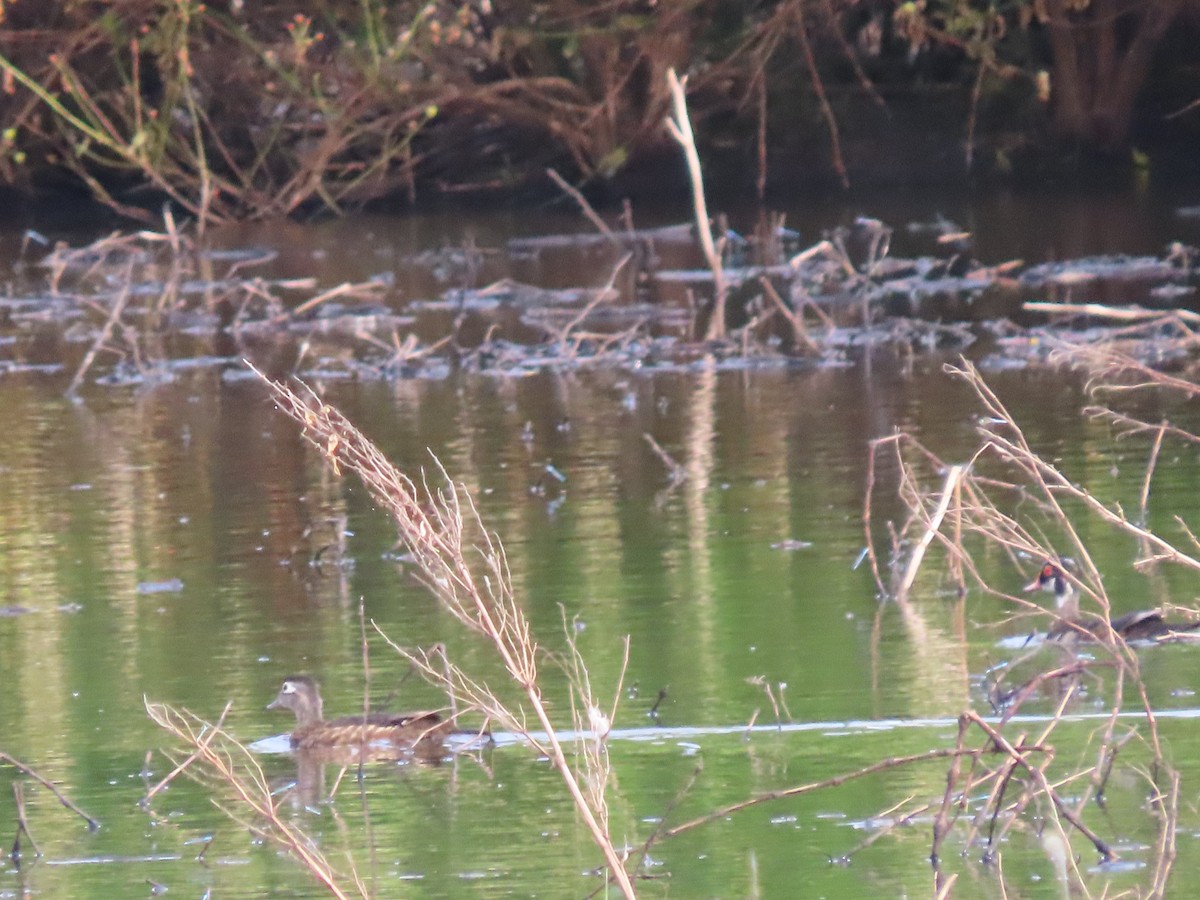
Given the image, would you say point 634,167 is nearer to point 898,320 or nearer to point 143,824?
point 898,320

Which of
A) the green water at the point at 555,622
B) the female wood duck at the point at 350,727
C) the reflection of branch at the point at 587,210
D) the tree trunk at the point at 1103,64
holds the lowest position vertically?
the green water at the point at 555,622

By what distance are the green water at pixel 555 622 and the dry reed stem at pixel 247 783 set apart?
0.10m

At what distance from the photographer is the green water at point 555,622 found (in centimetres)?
613

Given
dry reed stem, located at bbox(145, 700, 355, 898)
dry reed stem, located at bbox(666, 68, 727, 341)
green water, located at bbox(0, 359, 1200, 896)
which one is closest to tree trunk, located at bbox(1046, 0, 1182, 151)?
dry reed stem, located at bbox(666, 68, 727, 341)

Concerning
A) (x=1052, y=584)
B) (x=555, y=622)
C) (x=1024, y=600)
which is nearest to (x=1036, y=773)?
(x=1024, y=600)

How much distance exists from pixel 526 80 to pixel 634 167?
7.76 ft

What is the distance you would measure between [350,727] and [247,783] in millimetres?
294

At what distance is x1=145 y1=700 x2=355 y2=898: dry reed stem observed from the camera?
4820 mm

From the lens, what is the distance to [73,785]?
6.97 meters

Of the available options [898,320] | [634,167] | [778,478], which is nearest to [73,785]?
[778,478]

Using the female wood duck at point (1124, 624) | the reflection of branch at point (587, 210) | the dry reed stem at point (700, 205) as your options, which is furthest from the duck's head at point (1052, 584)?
the reflection of branch at point (587, 210)

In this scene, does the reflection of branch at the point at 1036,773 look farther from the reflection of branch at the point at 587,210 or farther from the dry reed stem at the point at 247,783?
the reflection of branch at the point at 587,210

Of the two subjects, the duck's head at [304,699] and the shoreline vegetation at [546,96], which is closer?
the duck's head at [304,699]

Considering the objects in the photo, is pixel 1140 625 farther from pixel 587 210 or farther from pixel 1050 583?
pixel 587 210
